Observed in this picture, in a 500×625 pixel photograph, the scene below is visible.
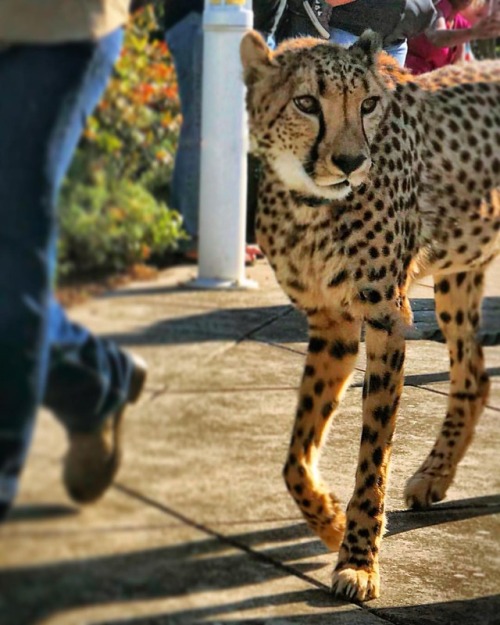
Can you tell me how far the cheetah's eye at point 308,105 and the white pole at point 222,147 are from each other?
0.16 meters

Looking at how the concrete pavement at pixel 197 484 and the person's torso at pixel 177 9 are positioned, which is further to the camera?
the person's torso at pixel 177 9

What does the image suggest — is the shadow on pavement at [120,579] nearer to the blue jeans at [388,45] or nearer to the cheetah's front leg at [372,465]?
the cheetah's front leg at [372,465]

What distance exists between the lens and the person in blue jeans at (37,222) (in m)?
1.48

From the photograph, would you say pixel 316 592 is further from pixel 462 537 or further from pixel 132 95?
pixel 132 95

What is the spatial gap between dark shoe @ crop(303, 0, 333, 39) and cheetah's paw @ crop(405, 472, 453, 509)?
3.12 ft

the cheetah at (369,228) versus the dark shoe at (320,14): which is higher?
the dark shoe at (320,14)

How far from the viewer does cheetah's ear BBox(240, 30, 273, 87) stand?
2.17 m

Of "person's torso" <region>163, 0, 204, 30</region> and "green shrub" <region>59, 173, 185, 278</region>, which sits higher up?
"person's torso" <region>163, 0, 204, 30</region>

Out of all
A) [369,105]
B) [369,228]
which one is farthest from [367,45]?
[369,228]

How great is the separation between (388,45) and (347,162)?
1.58ft

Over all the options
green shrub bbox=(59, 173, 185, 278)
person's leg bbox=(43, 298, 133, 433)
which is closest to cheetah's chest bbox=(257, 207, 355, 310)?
green shrub bbox=(59, 173, 185, 278)

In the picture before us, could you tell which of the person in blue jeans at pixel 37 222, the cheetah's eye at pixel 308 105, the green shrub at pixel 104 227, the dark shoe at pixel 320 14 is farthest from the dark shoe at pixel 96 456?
the dark shoe at pixel 320 14

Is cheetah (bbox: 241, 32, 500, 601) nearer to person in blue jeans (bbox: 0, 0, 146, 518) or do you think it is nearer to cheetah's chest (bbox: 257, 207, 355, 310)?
cheetah's chest (bbox: 257, 207, 355, 310)

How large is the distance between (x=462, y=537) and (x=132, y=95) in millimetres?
1933
